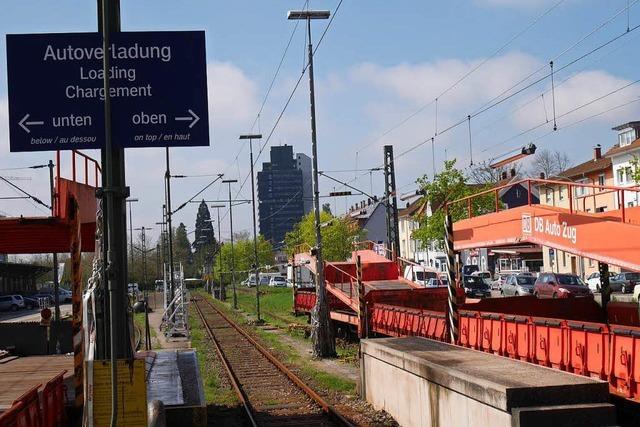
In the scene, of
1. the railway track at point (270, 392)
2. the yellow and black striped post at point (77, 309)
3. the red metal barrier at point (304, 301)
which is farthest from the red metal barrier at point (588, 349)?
the red metal barrier at point (304, 301)

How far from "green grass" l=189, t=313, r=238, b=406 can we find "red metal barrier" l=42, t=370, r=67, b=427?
6285 millimetres

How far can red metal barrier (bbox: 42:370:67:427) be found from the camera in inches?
394

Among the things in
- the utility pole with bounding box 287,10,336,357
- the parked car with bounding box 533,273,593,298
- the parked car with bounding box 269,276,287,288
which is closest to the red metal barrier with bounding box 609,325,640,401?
the utility pole with bounding box 287,10,336,357

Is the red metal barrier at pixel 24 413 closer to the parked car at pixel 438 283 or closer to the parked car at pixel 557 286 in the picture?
the parked car at pixel 438 283

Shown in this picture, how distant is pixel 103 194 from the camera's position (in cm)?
877

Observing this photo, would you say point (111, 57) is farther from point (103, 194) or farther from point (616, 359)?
point (616, 359)

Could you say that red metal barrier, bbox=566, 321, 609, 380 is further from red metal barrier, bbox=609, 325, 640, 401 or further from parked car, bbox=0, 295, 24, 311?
parked car, bbox=0, 295, 24, 311

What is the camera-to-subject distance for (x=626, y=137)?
238ft

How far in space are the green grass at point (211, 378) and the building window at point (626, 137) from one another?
158ft

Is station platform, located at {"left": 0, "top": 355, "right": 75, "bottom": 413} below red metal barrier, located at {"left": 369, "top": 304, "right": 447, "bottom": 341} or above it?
below

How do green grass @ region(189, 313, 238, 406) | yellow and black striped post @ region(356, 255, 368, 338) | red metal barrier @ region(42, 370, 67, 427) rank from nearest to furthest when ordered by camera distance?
red metal barrier @ region(42, 370, 67, 427) < green grass @ region(189, 313, 238, 406) < yellow and black striped post @ region(356, 255, 368, 338)

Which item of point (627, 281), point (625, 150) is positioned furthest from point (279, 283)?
point (627, 281)

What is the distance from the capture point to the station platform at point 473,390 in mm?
8750

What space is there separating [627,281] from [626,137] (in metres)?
25.7
